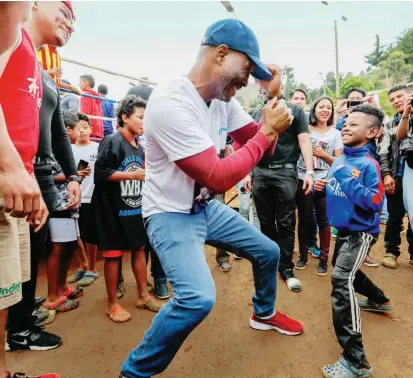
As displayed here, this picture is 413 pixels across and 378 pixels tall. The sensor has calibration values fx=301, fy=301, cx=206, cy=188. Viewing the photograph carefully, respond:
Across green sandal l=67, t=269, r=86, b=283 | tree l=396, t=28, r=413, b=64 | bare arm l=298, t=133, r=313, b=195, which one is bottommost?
green sandal l=67, t=269, r=86, b=283

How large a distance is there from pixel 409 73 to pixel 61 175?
4557 cm

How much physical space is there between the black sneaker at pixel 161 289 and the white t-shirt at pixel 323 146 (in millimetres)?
2088

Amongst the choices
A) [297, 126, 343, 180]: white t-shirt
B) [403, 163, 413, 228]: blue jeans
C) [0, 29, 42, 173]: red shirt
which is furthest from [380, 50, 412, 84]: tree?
[0, 29, 42, 173]: red shirt

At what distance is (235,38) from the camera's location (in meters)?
1.66

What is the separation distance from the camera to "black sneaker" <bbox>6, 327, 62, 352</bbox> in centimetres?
213

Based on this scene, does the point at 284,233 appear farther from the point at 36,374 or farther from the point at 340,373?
the point at 36,374

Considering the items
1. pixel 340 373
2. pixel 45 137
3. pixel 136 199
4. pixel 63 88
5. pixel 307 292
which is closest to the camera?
pixel 340 373

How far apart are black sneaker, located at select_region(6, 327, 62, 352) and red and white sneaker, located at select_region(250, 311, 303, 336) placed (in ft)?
4.99

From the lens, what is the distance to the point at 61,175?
276 cm

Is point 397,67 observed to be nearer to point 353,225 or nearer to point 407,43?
point 407,43

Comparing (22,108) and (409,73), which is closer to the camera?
(22,108)

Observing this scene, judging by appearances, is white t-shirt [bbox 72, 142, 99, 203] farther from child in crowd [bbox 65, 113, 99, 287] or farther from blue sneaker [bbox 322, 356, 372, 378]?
blue sneaker [bbox 322, 356, 372, 378]

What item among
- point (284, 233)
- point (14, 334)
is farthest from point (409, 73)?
point (14, 334)

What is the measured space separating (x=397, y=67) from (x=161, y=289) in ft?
156
